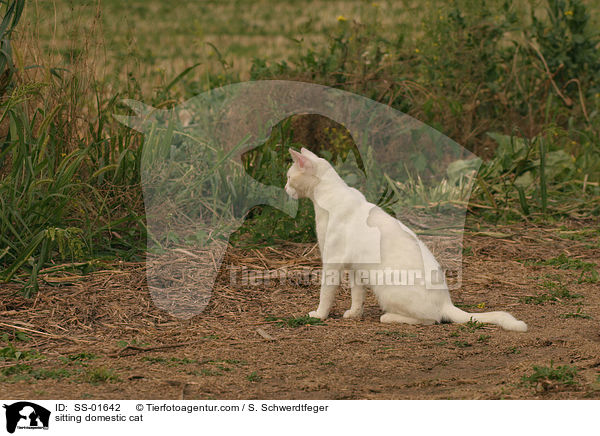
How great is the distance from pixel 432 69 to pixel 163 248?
3.61 meters

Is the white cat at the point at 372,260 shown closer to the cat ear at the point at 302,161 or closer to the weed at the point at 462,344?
the cat ear at the point at 302,161

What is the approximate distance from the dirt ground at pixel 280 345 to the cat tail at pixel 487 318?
42mm

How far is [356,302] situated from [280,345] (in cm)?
67

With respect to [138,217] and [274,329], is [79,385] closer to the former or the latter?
[274,329]

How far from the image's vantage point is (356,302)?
13.8ft

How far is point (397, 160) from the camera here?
6.73 m

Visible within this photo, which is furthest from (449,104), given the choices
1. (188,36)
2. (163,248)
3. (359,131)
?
(188,36)

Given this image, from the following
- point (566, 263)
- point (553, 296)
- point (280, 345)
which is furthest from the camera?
point (566, 263)

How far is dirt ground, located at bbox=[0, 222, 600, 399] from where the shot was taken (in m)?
3.15

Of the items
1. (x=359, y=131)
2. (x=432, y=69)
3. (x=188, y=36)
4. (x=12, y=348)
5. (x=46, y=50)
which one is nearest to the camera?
(x=12, y=348)

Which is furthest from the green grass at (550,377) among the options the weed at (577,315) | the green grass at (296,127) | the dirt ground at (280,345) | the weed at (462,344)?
the green grass at (296,127)

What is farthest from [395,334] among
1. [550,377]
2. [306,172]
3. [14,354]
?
[14,354]

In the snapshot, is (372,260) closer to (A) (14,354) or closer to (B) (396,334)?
(B) (396,334)
